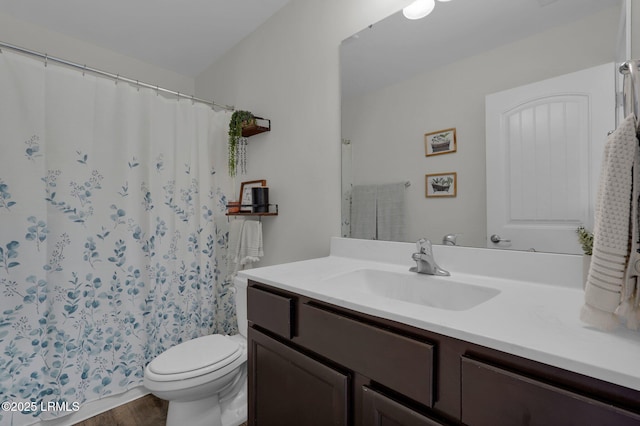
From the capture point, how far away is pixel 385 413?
0.69 metres

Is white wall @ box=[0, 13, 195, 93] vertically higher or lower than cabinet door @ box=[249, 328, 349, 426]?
higher

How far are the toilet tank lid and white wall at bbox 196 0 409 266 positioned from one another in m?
0.56

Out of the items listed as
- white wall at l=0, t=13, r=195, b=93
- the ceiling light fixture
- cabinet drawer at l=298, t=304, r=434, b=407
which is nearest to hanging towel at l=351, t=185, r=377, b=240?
cabinet drawer at l=298, t=304, r=434, b=407

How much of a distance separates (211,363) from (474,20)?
70.9 inches

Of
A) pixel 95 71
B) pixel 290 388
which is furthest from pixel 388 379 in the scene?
pixel 95 71

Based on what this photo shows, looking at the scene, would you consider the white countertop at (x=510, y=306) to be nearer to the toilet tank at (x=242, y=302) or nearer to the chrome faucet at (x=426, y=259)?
the chrome faucet at (x=426, y=259)

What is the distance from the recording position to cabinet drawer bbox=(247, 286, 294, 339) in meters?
0.95

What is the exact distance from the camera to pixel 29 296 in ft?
4.72

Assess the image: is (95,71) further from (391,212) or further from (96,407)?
(96,407)

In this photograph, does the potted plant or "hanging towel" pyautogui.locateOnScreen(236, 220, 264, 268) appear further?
"hanging towel" pyautogui.locateOnScreen(236, 220, 264, 268)

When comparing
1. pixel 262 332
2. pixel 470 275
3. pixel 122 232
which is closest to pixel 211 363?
pixel 262 332

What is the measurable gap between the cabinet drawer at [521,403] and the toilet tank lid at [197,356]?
1181 mm

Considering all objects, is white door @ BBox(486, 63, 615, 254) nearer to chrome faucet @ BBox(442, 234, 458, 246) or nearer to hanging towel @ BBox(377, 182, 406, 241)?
chrome faucet @ BBox(442, 234, 458, 246)

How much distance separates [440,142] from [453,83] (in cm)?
23
